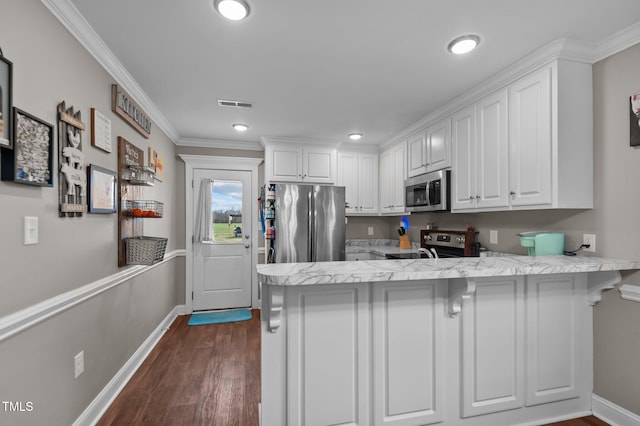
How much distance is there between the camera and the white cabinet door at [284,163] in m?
3.99

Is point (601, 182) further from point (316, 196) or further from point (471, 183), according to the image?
point (316, 196)

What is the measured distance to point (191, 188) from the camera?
Answer: 4.23 meters

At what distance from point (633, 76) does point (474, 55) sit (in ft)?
2.91

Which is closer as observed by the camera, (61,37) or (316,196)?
(61,37)

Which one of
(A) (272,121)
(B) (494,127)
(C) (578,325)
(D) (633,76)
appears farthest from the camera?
(A) (272,121)

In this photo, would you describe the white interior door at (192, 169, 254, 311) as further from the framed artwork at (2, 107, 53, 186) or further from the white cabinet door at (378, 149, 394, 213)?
the framed artwork at (2, 107, 53, 186)

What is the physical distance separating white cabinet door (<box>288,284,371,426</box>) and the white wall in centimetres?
117

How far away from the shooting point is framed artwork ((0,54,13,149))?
1197 mm

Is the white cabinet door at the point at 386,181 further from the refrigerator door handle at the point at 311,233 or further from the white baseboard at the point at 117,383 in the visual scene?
the white baseboard at the point at 117,383

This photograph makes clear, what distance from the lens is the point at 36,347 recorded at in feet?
4.70

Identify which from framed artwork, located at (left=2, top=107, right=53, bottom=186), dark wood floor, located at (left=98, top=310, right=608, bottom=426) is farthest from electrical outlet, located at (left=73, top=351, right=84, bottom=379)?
framed artwork, located at (left=2, top=107, right=53, bottom=186)

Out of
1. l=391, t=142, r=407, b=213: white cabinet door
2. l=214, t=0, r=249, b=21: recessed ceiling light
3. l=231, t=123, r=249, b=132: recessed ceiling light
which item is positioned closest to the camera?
l=214, t=0, r=249, b=21: recessed ceiling light

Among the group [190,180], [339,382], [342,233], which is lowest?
[339,382]

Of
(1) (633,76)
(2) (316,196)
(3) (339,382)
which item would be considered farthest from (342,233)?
(1) (633,76)
